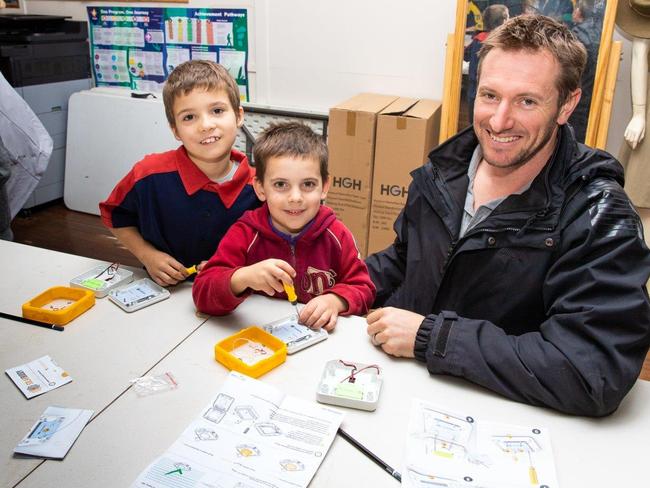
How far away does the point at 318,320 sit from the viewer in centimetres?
124

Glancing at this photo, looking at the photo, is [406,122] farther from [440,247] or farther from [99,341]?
[99,341]

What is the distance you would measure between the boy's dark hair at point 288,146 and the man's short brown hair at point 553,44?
0.47 m

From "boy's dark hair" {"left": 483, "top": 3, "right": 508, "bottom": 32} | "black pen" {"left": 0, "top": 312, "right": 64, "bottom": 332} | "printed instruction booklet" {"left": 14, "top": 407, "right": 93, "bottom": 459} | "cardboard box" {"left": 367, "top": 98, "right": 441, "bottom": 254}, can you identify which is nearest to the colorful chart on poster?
"cardboard box" {"left": 367, "top": 98, "right": 441, "bottom": 254}

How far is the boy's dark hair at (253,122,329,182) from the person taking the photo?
1.34 m

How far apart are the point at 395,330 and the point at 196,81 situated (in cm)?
84

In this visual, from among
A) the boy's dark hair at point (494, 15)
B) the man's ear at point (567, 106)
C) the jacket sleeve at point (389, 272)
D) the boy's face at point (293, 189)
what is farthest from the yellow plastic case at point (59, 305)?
the boy's dark hair at point (494, 15)

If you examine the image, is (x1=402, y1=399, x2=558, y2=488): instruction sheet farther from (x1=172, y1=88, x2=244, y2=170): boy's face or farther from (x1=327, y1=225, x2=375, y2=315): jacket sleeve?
(x1=172, y1=88, x2=244, y2=170): boy's face

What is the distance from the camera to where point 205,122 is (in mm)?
1469

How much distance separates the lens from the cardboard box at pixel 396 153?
273cm

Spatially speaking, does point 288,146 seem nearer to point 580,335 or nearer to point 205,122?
point 205,122

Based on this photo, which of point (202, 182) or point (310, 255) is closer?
point (310, 255)

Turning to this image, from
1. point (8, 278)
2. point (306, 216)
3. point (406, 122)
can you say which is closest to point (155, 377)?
point (306, 216)

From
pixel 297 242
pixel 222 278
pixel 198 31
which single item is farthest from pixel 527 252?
pixel 198 31

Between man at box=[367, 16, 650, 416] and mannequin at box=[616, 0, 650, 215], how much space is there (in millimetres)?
1455
